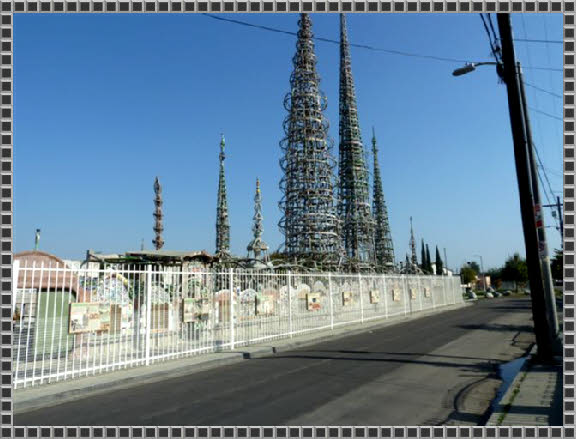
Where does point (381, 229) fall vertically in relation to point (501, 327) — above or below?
above

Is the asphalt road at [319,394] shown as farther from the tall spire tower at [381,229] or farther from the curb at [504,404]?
the tall spire tower at [381,229]

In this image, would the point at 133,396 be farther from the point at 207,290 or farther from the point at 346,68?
the point at 346,68

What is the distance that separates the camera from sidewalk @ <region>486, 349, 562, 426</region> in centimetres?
571

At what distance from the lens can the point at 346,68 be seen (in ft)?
192

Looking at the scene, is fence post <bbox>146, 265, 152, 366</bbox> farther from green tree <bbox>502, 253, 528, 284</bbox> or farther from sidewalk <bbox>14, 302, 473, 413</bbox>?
green tree <bbox>502, 253, 528, 284</bbox>

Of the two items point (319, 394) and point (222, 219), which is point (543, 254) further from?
point (222, 219)

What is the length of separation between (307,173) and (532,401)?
3343 centimetres

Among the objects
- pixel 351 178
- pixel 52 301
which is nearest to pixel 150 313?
pixel 52 301

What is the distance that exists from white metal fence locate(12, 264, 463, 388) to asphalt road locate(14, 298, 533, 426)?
1689 millimetres

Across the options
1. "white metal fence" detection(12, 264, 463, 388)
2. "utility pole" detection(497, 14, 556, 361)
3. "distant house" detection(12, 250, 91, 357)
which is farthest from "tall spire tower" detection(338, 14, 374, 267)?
"distant house" detection(12, 250, 91, 357)

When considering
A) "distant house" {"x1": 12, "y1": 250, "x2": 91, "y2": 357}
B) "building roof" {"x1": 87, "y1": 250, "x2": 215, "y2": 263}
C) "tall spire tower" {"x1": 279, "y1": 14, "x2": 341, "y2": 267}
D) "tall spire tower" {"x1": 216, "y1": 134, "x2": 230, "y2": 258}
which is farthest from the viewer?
"tall spire tower" {"x1": 216, "y1": 134, "x2": 230, "y2": 258}

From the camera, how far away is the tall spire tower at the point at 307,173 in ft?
127

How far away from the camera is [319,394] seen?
7.55 metres

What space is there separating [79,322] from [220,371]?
344 cm
